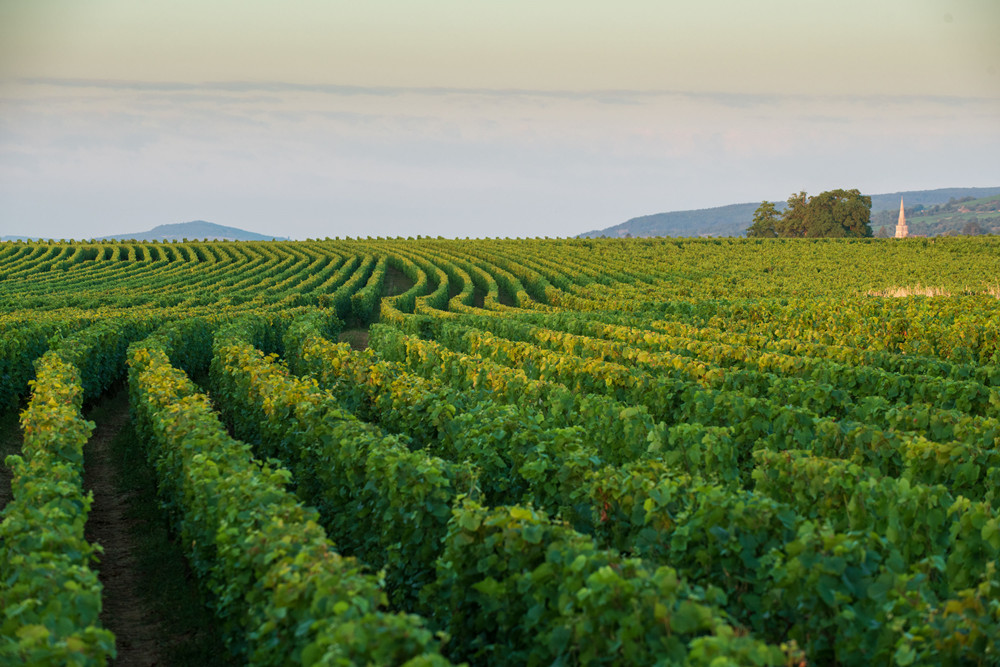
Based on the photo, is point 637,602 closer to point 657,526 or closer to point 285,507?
point 657,526

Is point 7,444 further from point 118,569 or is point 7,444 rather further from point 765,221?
point 765,221

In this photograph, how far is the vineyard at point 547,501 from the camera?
17.3ft

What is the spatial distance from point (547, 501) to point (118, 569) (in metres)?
6.31

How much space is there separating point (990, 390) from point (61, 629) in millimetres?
13067

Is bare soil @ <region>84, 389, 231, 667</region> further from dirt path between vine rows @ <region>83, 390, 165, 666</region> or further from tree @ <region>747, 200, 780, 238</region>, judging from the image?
tree @ <region>747, 200, 780, 238</region>

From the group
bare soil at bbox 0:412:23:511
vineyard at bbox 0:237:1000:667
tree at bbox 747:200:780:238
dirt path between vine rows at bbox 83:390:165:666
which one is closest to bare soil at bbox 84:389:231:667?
dirt path between vine rows at bbox 83:390:165:666

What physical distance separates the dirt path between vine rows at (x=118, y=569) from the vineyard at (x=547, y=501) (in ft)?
1.13

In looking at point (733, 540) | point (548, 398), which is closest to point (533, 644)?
point (733, 540)

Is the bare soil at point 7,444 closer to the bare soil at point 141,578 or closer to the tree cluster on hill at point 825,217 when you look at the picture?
the bare soil at point 141,578

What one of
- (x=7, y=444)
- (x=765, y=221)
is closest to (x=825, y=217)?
(x=765, y=221)

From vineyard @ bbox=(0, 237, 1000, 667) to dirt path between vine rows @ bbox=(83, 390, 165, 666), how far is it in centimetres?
34

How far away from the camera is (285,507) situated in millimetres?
7012

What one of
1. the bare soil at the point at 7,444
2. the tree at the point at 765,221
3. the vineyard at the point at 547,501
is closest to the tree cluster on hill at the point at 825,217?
the tree at the point at 765,221

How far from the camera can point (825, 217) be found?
4321 inches
